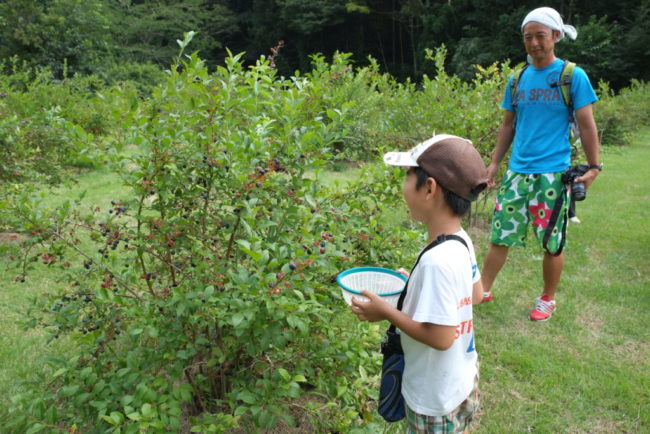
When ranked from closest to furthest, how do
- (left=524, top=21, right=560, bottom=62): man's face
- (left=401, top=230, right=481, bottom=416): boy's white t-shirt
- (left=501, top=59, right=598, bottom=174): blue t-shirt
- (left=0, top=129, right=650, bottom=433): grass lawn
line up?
(left=401, top=230, right=481, bottom=416): boy's white t-shirt, (left=0, top=129, right=650, bottom=433): grass lawn, (left=524, top=21, right=560, bottom=62): man's face, (left=501, top=59, right=598, bottom=174): blue t-shirt

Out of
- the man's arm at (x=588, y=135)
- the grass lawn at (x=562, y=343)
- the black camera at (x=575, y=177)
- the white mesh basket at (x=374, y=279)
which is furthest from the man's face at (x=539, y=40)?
the white mesh basket at (x=374, y=279)

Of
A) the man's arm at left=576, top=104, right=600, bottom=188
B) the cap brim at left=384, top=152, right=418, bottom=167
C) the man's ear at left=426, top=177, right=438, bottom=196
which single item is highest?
the cap brim at left=384, top=152, right=418, bottom=167

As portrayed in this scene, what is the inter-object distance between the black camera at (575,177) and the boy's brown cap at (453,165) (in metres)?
1.79

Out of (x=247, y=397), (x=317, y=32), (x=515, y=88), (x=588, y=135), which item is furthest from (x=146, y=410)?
(x=317, y=32)

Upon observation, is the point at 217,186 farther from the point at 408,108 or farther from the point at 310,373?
the point at 408,108

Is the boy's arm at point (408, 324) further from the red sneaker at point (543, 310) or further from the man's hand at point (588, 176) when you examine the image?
the red sneaker at point (543, 310)

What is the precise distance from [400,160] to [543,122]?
1.92 m

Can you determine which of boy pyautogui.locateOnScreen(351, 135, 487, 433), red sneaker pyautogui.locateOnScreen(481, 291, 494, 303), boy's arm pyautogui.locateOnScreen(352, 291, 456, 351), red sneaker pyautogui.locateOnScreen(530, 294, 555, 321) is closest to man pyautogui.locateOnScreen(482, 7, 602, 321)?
red sneaker pyautogui.locateOnScreen(530, 294, 555, 321)

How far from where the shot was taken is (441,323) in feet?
4.39

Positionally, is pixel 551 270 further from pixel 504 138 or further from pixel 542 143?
pixel 504 138

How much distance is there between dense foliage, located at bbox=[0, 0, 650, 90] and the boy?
670 inches

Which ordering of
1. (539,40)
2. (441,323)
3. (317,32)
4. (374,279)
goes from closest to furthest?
(441,323) < (374,279) < (539,40) < (317,32)

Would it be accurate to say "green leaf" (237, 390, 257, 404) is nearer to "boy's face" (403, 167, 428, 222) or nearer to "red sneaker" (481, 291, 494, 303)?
"boy's face" (403, 167, 428, 222)

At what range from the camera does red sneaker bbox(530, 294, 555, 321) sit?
11.1ft
